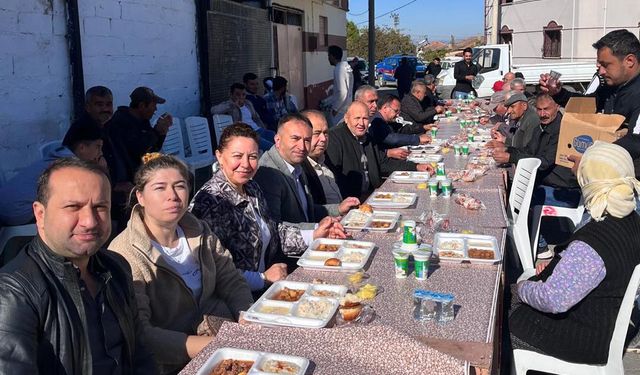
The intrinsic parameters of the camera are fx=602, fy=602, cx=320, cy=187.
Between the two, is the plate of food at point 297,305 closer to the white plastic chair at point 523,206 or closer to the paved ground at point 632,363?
the paved ground at point 632,363

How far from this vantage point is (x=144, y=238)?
261 centimetres

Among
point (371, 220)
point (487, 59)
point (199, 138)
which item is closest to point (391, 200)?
point (371, 220)

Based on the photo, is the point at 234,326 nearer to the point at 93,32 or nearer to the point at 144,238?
the point at 144,238

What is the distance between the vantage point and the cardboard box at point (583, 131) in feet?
14.7

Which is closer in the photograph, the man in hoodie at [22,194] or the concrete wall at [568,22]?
the man in hoodie at [22,194]

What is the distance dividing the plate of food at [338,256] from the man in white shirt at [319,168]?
1425 mm

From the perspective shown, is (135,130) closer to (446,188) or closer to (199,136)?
(199,136)

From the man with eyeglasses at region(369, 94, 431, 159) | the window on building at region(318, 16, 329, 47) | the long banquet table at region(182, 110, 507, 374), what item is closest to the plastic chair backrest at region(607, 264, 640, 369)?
the long banquet table at region(182, 110, 507, 374)

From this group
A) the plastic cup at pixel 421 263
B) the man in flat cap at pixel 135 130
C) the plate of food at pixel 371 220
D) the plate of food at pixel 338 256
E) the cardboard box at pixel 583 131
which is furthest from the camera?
the man in flat cap at pixel 135 130

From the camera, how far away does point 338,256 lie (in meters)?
3.09

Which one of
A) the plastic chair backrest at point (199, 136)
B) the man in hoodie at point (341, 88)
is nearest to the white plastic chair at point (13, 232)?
the plastic chair backrest at point (199, 136)

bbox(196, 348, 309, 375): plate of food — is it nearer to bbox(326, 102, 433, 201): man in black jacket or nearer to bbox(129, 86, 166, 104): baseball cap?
bbox(326, 102, 433, 201): man in black jacket

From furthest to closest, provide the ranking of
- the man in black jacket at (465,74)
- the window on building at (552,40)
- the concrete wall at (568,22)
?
the window on building at (552,40) → the concrete wall at (568,22) → the man in black jacket at (465,74)

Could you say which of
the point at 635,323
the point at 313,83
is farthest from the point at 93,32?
the point at 313,83
